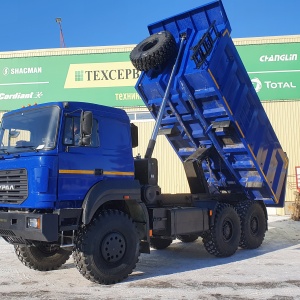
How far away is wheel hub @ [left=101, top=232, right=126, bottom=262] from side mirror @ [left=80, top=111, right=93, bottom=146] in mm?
Answer: 1556

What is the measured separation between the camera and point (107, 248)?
6.59 metres

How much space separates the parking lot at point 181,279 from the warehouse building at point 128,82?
955 cm

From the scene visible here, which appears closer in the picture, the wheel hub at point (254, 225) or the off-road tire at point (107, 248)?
the off-road tire at point (107, 248)

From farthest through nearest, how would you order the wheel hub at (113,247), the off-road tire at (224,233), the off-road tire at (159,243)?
the off-road tire at (159,243)
the off-road tire at (224,233)
the wheel hub at (113,247)

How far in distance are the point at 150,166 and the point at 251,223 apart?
11.6 ft

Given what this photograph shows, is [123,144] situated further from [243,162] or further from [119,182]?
[243,162]

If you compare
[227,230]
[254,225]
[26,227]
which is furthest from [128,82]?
[26,227]

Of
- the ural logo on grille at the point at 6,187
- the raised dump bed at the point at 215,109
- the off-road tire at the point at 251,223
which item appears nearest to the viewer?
the ural logo on grille at the point at 6,187

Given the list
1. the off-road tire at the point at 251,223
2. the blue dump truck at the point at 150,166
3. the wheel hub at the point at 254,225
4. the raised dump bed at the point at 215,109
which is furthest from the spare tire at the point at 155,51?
the wheel hub at the point at 254,225

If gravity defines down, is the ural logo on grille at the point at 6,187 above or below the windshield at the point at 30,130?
below

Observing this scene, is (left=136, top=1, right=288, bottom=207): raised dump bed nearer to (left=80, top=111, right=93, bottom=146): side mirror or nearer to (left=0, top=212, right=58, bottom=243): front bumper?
(left=80, top=111, right=93, bottom=146): side mirror

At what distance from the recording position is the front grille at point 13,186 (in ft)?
20.4

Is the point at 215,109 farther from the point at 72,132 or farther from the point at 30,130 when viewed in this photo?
the point at 30,130

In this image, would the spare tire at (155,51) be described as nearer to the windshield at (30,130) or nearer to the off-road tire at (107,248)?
the windshield at (30,130)
